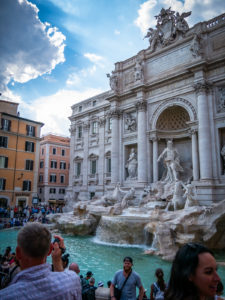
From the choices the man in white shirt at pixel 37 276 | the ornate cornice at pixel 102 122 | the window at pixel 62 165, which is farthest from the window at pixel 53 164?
the man in white shirt at pixel 37 276

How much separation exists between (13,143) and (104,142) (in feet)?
35.4

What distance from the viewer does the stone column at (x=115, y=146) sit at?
22.1 meters

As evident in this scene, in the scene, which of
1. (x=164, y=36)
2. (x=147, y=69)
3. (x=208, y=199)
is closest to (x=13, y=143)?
(x=147, y=69)

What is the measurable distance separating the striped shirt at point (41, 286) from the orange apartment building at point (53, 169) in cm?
3469

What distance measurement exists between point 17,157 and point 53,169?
10.7 m

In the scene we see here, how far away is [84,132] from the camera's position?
28.0 m

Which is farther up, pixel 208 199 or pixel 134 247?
pixel 208 199

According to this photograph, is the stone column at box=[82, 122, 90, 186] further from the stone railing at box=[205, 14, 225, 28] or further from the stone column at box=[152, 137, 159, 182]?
the stone railing at box=[205, 14, 225, 28]

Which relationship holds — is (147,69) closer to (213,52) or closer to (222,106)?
(213,52)

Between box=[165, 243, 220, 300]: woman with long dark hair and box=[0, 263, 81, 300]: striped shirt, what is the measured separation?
68 cm

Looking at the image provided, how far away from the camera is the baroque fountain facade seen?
12.3 meters

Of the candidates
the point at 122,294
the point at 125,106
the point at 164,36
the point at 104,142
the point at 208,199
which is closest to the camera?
the point at 122,294

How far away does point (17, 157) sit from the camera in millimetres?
27562

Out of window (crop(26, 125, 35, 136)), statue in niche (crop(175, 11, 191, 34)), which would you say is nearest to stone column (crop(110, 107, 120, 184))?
statue in niche (crop(175, 11, 191, 34))
